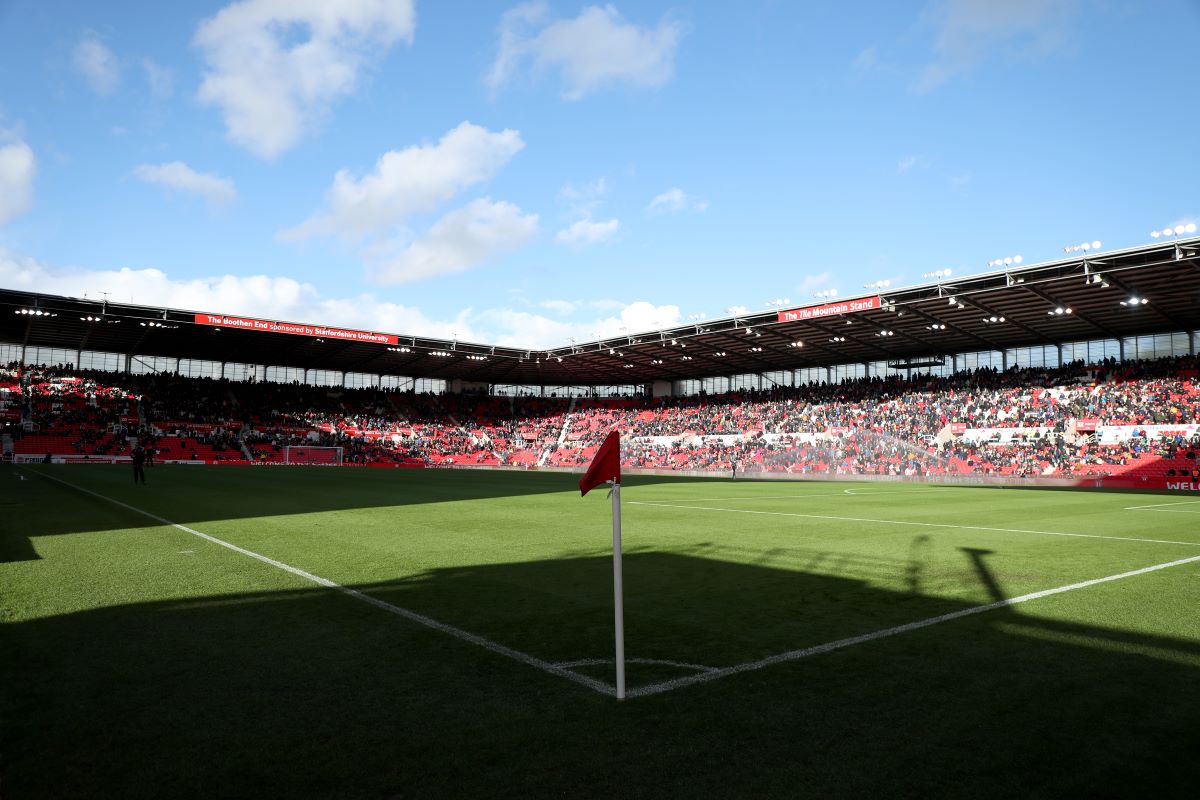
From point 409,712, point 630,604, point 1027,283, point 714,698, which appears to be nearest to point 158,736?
point 409,712

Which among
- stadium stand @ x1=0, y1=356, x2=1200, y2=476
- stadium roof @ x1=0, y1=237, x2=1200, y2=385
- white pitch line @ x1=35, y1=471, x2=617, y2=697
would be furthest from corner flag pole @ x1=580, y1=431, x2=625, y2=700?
stadium stand @ x1=0, y1=356, x2=1200, y2=476

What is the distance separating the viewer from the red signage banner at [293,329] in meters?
52.3

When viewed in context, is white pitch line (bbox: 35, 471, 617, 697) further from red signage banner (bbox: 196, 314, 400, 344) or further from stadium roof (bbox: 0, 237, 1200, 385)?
red signage banner (bbox: 196, 314, 400, 344)

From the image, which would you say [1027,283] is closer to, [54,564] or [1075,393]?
[1075,393]

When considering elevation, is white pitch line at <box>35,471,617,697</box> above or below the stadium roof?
below

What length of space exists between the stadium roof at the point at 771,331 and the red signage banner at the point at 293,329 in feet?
0.36

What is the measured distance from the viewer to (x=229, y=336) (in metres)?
60.9

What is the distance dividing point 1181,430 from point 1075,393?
8933 mm

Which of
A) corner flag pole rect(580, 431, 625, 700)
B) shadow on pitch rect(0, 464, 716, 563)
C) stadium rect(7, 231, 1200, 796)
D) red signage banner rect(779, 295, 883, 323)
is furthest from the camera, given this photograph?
red signage banner rect(779, 295, 883, 323)

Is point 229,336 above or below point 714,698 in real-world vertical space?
above

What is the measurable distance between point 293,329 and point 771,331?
38648mm

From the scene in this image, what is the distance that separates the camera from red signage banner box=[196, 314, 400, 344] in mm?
52312

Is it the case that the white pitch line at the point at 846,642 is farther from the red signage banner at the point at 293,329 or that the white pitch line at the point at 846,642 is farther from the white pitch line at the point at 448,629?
the red signage banner at the point at 293,329

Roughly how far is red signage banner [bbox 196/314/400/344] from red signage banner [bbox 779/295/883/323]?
33666 millimetres
